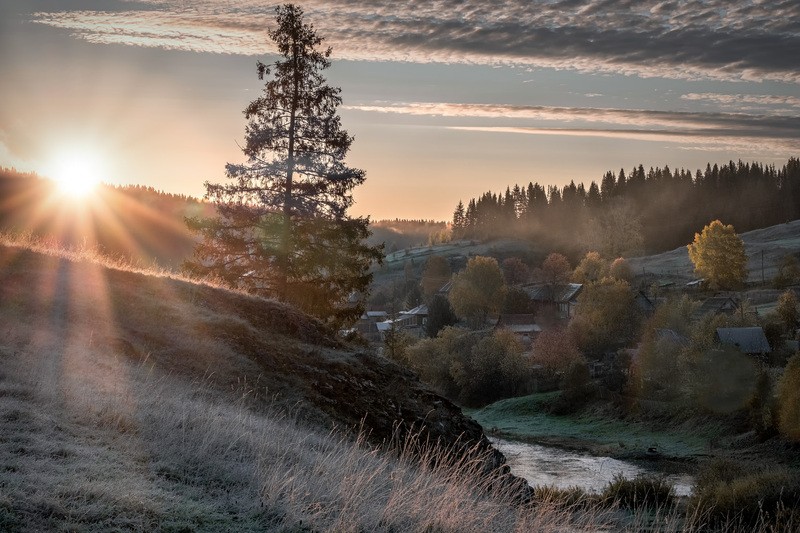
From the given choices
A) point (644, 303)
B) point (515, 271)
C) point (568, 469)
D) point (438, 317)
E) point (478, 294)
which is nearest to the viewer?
point (568, 469)

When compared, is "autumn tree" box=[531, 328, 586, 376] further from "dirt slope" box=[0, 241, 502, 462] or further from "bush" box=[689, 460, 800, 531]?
"dirt slope" box=[0, 241, 502, 462]

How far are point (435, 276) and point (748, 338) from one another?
3761 inches

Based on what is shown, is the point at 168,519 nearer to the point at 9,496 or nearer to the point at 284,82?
the point at 9,496

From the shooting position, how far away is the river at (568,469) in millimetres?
42031

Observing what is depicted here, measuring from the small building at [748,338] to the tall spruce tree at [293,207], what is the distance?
166 ft

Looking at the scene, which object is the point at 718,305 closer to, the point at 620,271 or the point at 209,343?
the point at 620,271

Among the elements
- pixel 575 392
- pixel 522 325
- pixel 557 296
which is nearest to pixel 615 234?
pixel 557 296

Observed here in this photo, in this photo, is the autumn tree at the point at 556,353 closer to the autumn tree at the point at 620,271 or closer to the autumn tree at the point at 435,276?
the autumn tree at the point at 620,271

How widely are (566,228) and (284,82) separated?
16645 cm

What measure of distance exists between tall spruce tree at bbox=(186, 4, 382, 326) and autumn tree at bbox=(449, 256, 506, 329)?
3462 inches

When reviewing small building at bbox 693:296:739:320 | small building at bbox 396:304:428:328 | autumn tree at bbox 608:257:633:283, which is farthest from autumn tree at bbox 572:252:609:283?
small building at bbox 693:296:739:320

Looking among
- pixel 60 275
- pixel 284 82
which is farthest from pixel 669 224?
pixel 60 275

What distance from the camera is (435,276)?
16275cm

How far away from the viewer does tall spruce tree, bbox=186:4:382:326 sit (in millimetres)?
29547
